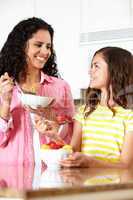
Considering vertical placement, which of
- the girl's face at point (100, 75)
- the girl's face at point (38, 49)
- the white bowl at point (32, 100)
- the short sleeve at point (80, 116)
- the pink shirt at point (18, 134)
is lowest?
the pink shirt at point (18, 134)

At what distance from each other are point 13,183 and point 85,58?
1.11 metres

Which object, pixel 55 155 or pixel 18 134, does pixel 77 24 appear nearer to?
pixel 18 134

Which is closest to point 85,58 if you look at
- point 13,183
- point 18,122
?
point 18,122

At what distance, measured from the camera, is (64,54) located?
2.11 meters

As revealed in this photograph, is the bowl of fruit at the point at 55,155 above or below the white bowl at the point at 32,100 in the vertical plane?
below

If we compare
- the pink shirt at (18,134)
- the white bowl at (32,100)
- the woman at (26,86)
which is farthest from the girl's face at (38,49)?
the white bowl at (32,100)

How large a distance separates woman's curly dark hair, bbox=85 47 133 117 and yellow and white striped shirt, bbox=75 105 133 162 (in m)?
0.03

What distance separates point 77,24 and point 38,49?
190 millimetres

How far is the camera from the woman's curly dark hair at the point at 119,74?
5.76ft

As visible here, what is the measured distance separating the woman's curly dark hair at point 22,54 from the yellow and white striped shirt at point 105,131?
388mm

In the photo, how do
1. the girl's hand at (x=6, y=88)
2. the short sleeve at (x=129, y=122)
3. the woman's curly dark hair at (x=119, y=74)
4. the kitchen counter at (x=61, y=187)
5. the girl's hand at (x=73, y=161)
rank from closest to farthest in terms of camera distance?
the kitchen counter at (x=61, y=187)
the girl's hand at (x=73, y=161)
the short sleeve at (x=129, y=122)
the woman's curly dark hair at (x=119, y=74)
the girl's hand at (x=6, y=88)

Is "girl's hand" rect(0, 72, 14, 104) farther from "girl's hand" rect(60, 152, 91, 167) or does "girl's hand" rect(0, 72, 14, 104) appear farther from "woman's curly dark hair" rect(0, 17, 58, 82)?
"girl's hand" rect(60, 152, 91, 167)

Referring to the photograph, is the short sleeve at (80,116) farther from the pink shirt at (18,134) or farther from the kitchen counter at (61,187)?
the kitchen counter at (61,187)

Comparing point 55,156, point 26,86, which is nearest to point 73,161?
point 55,156
